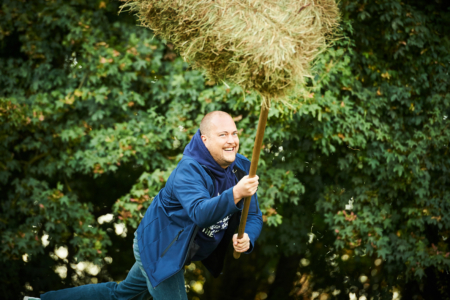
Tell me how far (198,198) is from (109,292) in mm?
1206

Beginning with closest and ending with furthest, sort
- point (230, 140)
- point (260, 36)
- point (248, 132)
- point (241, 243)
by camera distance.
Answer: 1. point (260, 36)
2. point (230, 140)
3. point (241, 243)
4. point (248, 132)

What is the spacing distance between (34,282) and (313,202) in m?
3.56

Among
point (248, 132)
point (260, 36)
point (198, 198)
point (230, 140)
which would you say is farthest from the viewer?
point (248, 132)

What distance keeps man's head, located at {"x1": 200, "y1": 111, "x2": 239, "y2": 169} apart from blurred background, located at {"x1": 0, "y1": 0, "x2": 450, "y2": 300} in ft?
6.81

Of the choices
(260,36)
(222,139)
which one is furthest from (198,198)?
(260,36)

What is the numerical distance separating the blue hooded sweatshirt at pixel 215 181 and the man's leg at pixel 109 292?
500mm

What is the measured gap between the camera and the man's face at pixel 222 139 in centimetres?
239

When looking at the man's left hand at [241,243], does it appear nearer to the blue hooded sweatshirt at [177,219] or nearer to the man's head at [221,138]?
the blue hooded sweatshirt at [177,219]

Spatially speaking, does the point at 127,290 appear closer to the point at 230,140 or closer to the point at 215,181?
the point at 215,181

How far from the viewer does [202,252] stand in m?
2.60

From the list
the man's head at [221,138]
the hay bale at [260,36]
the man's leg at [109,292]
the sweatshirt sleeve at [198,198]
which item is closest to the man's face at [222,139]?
the man's head at [221,138]

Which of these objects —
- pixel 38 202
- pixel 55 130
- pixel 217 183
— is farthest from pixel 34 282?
pixel 217 183

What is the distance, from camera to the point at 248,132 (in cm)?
462

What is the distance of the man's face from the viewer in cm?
239
